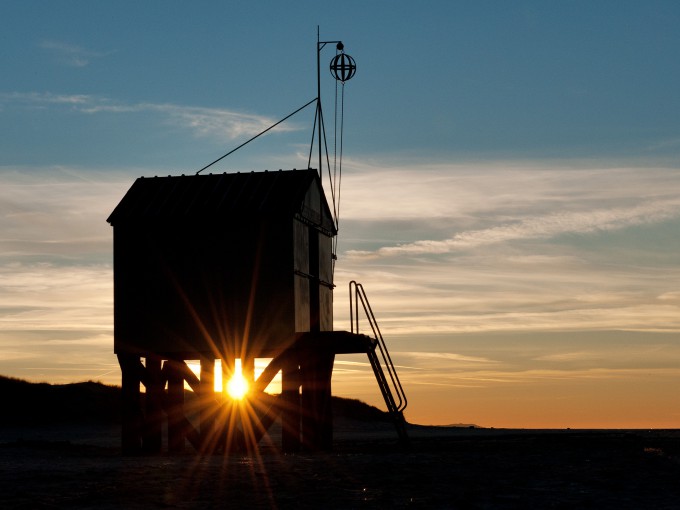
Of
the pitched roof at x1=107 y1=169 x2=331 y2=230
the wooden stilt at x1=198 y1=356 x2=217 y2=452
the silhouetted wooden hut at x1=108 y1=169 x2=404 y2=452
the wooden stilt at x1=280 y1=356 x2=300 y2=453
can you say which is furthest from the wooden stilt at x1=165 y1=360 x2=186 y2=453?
the pitched roof at x1=107 y1=169 x2=331 y2=230

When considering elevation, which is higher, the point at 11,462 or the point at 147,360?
the point at 147,360

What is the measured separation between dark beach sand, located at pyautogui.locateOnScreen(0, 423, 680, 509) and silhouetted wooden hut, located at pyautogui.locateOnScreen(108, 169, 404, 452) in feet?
10.9

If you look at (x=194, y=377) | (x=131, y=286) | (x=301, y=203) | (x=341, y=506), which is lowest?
(x=341, y=506)

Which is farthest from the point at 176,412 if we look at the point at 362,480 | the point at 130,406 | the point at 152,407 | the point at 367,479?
the point at 362,480

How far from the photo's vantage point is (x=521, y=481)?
17.0 meters

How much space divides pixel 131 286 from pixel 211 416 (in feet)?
12.1

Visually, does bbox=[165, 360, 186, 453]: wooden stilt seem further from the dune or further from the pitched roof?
the pitched roof

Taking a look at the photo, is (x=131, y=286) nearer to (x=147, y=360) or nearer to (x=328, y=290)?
(x=147, y=360)

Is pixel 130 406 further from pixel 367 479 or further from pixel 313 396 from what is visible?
pixel 367 479

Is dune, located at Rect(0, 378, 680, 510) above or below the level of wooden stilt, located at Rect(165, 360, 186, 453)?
below

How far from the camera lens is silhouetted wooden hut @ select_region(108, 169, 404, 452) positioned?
24719 millimetres

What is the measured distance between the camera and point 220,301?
981 inches

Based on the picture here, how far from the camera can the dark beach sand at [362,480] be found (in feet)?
47.4

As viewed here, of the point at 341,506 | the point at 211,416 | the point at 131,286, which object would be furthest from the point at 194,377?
the point at 341,506
